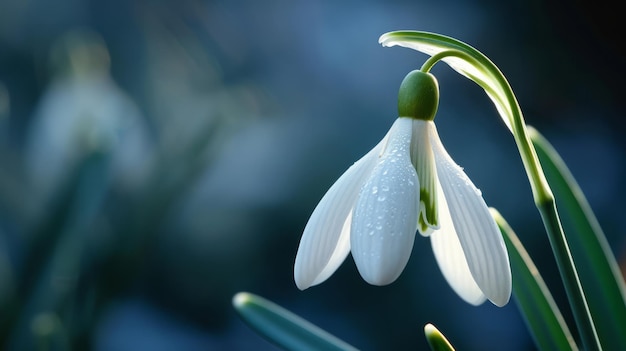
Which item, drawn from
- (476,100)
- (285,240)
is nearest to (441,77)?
(476,100)

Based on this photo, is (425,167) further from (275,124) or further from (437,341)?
(275,124)

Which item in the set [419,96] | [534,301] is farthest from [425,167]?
[534,301]

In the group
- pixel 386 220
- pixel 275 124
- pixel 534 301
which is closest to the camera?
pixel 386 220

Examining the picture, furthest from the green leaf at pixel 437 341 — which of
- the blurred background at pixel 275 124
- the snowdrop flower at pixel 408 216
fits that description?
the blurred background at pixel 275 124

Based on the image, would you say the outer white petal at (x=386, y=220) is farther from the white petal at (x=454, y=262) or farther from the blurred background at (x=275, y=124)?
the blurred background at (x=275, y=124)

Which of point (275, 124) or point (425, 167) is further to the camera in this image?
point (275, 124)

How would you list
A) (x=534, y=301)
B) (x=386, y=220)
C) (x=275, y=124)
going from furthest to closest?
1. (x=275, y=124)
2. (x=534, y=301)
3. (x=386, y=220)

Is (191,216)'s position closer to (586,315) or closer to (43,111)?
(43,111)

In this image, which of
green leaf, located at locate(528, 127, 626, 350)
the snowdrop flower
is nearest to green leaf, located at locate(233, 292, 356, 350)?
the snowdrop flower
